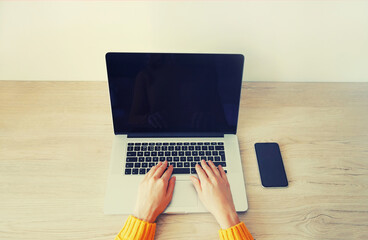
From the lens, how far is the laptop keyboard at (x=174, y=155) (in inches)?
32.1

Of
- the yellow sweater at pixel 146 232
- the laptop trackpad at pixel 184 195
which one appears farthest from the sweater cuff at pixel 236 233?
the laptop trackpad at pixel 184 195

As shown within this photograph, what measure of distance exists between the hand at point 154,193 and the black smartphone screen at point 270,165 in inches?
10.7

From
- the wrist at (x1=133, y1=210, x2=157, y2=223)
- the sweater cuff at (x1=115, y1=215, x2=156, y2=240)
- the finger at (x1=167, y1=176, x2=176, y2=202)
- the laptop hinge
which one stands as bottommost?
the sweater cuff at (x1=115, y1=215, x2=156, y2=240)

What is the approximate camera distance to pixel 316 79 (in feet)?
3.53

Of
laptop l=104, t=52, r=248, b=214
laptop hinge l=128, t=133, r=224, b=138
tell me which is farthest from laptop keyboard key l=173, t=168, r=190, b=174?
laptop hinge l=128, t=133, r=224, b=138

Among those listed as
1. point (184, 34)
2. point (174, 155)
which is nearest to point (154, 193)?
point (174, 155)

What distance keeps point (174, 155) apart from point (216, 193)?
176 mm

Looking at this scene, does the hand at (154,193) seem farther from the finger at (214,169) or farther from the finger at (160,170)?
the finger at (214,169)

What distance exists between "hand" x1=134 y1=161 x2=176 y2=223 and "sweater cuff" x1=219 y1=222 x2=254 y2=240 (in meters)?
0.17

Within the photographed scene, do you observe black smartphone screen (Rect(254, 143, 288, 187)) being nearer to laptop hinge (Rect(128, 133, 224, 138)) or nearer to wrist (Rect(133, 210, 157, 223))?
laptop hinge (Rect(128, 133, 224, 138))

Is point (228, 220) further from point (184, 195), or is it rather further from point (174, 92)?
point (174, 92)

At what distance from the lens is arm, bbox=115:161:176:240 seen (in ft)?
2.26

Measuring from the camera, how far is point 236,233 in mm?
A: 681

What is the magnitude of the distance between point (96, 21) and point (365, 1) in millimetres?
859
